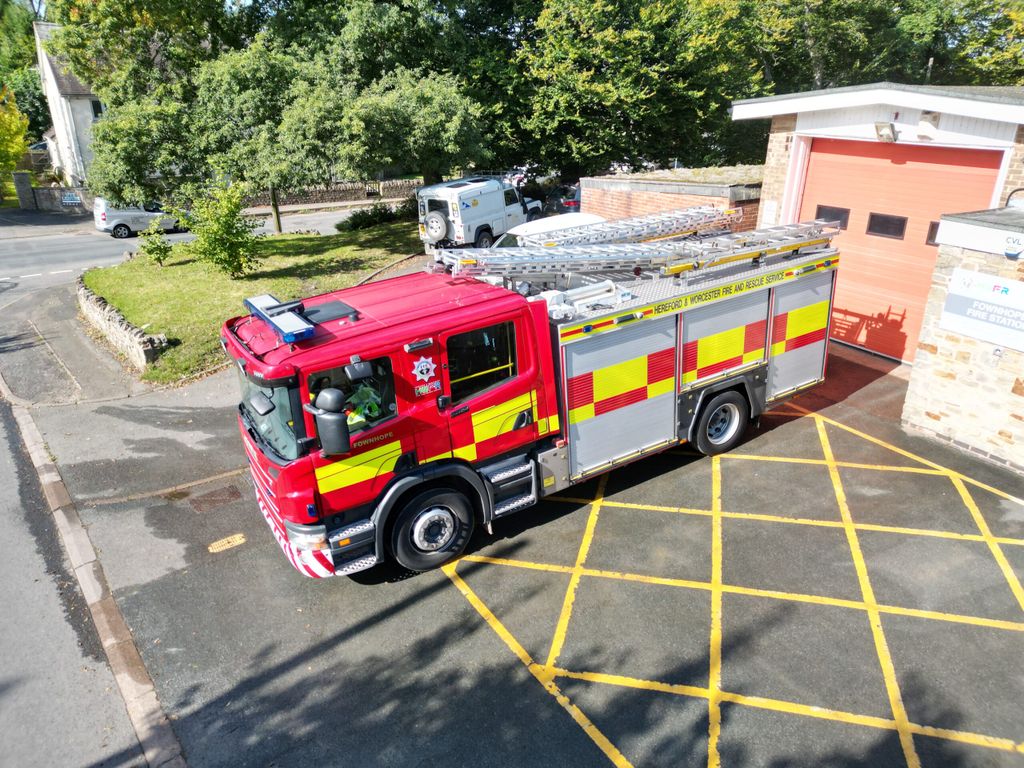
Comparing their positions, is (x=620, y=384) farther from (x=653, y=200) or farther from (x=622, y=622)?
(x=653, y=200)

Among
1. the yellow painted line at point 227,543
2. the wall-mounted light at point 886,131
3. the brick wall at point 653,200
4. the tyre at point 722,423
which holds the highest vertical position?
the wall-mounted light at point 886,131

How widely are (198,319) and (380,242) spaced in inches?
377

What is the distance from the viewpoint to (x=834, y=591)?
22.9 feet

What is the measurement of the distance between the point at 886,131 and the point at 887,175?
0.85 meters

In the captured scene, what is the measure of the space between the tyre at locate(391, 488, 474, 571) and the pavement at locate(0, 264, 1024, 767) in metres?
0.26

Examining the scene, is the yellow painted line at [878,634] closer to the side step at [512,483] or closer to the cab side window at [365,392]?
the side step at [512,483]

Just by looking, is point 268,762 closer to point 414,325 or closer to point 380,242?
point 414,325

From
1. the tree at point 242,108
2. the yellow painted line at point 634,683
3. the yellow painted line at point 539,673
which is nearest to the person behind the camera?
the yellow painted line at point 539,673

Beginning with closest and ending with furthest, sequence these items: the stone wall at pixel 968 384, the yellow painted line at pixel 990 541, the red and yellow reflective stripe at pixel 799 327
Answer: the yellow painted line at pixel 990 541 → the stone wall at pixel 968 384 → the red and yellow reflective stripe at pixel 799 327

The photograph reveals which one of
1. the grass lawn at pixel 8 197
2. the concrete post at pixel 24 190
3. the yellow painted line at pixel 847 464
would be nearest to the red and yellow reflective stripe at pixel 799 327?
the yellow painted line at pixel 847 464

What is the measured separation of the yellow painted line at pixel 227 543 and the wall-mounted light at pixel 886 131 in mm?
11732

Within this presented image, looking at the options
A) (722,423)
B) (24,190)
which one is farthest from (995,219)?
(24,190)

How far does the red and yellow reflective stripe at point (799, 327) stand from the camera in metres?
9.44

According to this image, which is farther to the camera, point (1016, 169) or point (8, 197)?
point (8, 197)
